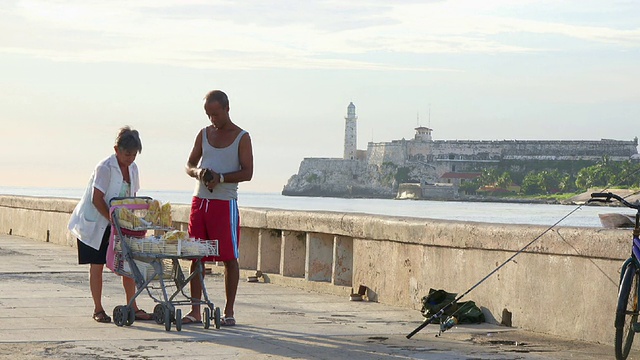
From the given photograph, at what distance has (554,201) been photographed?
526 feet

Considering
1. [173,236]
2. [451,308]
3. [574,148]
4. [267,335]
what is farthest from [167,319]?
[574,148]

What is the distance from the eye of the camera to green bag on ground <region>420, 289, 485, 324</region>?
9.09 m

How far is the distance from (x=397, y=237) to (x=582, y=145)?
171m

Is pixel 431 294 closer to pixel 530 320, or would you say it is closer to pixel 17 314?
pixel 530 320

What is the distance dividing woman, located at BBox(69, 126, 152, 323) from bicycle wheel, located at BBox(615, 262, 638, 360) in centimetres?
343

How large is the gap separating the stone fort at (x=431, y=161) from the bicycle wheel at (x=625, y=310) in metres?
167

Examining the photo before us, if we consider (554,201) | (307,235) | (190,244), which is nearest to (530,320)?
(190,244)

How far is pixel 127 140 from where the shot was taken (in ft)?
28.2

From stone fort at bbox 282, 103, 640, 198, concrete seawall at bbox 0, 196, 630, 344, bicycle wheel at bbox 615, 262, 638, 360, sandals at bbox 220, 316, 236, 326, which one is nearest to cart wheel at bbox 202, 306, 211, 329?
sandals at bbox 220, 316, 236, 326

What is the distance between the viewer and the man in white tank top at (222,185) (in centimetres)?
845

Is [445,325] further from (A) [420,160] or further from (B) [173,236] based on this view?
(A) [420,160]

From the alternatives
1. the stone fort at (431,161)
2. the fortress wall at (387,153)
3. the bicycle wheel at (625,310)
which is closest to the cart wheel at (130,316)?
the bicycle wheel at (625,310)

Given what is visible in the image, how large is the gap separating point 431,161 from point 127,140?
180078 millimetres

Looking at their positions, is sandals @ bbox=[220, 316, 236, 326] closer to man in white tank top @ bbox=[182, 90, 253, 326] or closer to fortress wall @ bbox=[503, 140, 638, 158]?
man in white tank top @ bbox=[182, 90, 253, 326]
